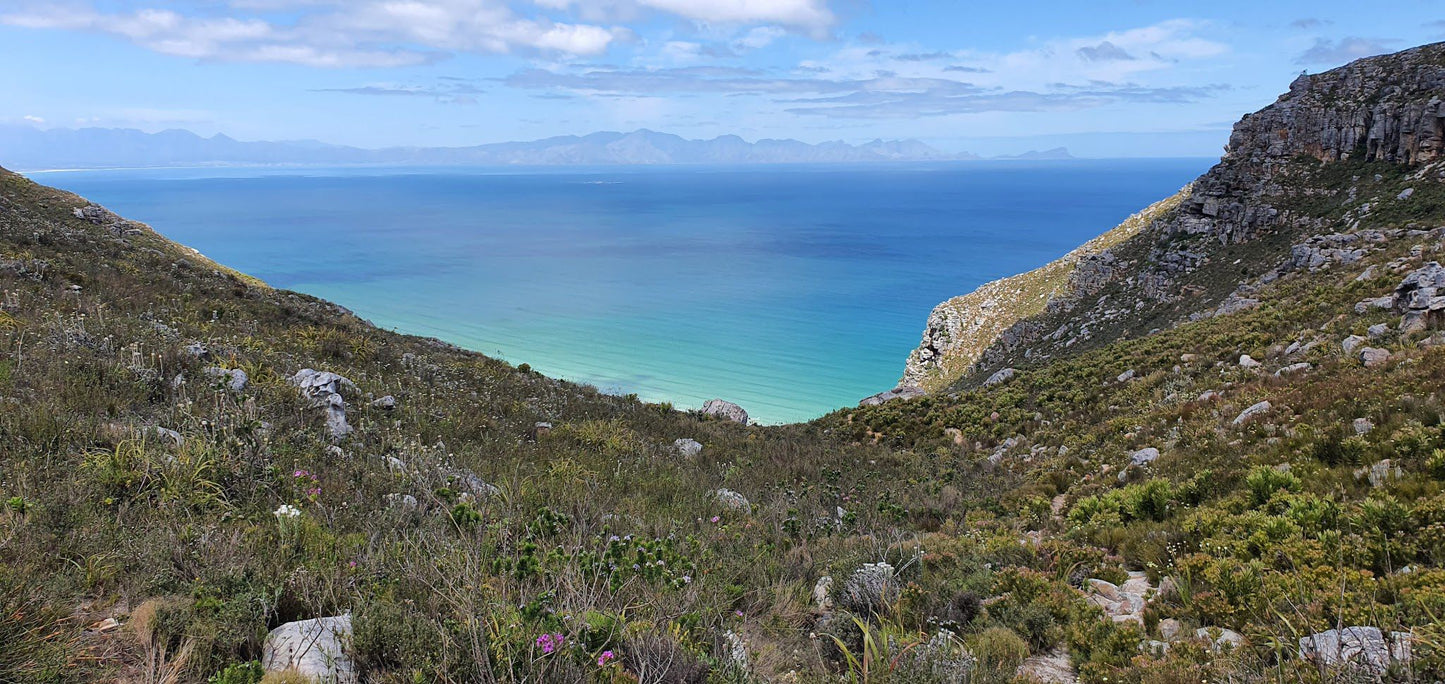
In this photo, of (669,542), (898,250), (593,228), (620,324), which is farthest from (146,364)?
(593,228)

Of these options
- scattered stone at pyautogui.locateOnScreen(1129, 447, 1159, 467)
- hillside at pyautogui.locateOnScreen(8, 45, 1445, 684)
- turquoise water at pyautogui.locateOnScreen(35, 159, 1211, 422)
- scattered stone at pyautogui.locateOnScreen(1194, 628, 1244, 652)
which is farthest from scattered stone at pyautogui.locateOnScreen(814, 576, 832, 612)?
turquoise water at pyautogui.locateOnScreen(35, 159, 1211, 422)

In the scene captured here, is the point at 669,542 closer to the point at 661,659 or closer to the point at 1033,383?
the point at 661,659

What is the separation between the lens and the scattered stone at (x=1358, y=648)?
3.70 meters

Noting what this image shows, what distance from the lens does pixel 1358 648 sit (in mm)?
3932

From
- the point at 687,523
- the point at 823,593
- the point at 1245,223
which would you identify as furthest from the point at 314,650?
the point at 1245,223

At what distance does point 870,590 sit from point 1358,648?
319cm

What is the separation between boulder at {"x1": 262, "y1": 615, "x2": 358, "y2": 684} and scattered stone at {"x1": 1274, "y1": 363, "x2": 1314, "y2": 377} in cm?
1510

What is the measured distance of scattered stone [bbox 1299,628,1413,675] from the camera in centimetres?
370

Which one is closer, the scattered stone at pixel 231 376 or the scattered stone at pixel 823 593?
the scattered stone at pixel 823 593

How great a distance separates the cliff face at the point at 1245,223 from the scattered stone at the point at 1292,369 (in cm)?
1383

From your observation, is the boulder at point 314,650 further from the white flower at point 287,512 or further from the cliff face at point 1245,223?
the cliff face at point 1245,223

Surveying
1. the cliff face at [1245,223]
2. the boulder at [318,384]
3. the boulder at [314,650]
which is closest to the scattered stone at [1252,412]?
the boulder at [314,650]

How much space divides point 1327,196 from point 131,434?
151 feet

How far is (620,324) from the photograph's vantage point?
237 ft
